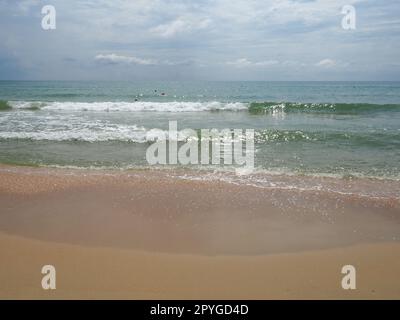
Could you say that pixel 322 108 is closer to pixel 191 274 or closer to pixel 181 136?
pixel 181 136

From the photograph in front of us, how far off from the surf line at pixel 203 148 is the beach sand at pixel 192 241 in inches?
77.1

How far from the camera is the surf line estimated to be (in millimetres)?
8355

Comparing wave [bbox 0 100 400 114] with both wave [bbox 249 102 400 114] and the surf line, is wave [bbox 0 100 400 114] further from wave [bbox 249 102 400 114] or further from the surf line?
the surf line

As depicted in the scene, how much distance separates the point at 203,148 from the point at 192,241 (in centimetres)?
582

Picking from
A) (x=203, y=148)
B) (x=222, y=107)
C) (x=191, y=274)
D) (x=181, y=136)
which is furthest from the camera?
(x=222, y=107)

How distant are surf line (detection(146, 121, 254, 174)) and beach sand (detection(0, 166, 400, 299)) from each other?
A: 1958mm

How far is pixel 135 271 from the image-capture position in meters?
3.62

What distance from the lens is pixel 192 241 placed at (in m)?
4.29

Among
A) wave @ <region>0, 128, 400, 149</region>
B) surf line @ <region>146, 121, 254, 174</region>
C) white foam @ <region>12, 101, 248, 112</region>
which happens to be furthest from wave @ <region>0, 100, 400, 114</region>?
wave @ <region>0, 128, 400, 149</region>

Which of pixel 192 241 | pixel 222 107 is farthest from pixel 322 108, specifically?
pixel 192 241

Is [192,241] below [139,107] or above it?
below

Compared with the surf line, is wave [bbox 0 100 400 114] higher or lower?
higher

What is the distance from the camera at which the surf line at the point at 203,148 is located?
8.35 meters
